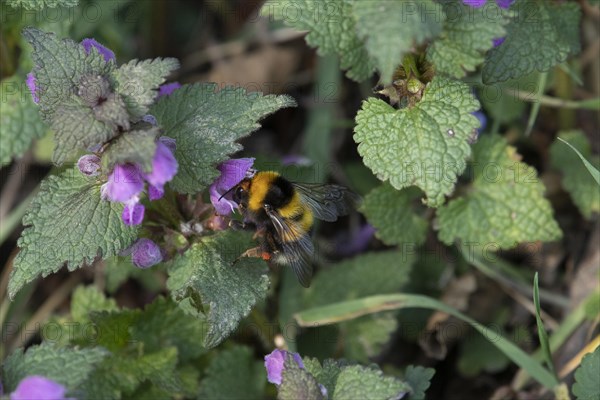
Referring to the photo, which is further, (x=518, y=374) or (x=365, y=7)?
(x=518, y=374)

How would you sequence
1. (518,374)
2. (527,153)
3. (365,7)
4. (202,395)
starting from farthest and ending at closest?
(527,153), (518,374), (202,395), (365,7)

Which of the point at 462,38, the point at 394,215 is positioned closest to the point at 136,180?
the point at 462,38

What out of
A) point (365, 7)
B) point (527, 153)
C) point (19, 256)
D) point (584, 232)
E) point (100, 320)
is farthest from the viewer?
point (527, 153)

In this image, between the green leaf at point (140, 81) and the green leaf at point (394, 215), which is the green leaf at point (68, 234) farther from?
the green leaf at point (394, 215)

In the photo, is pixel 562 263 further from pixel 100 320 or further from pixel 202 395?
pixel 100 320

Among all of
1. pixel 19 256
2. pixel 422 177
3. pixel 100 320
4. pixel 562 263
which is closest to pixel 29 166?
pixel 100 320

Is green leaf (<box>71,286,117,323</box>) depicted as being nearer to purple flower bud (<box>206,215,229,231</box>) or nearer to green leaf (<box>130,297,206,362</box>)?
green leaf (<box>130,297,206,362</box>)

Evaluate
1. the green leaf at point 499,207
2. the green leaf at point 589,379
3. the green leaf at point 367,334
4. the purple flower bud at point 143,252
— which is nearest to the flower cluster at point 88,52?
the purple flower bud at point 143,252

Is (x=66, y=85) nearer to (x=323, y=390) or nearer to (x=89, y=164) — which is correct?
(x=89, y=164)

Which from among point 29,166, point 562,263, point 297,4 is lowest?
point 562,263
